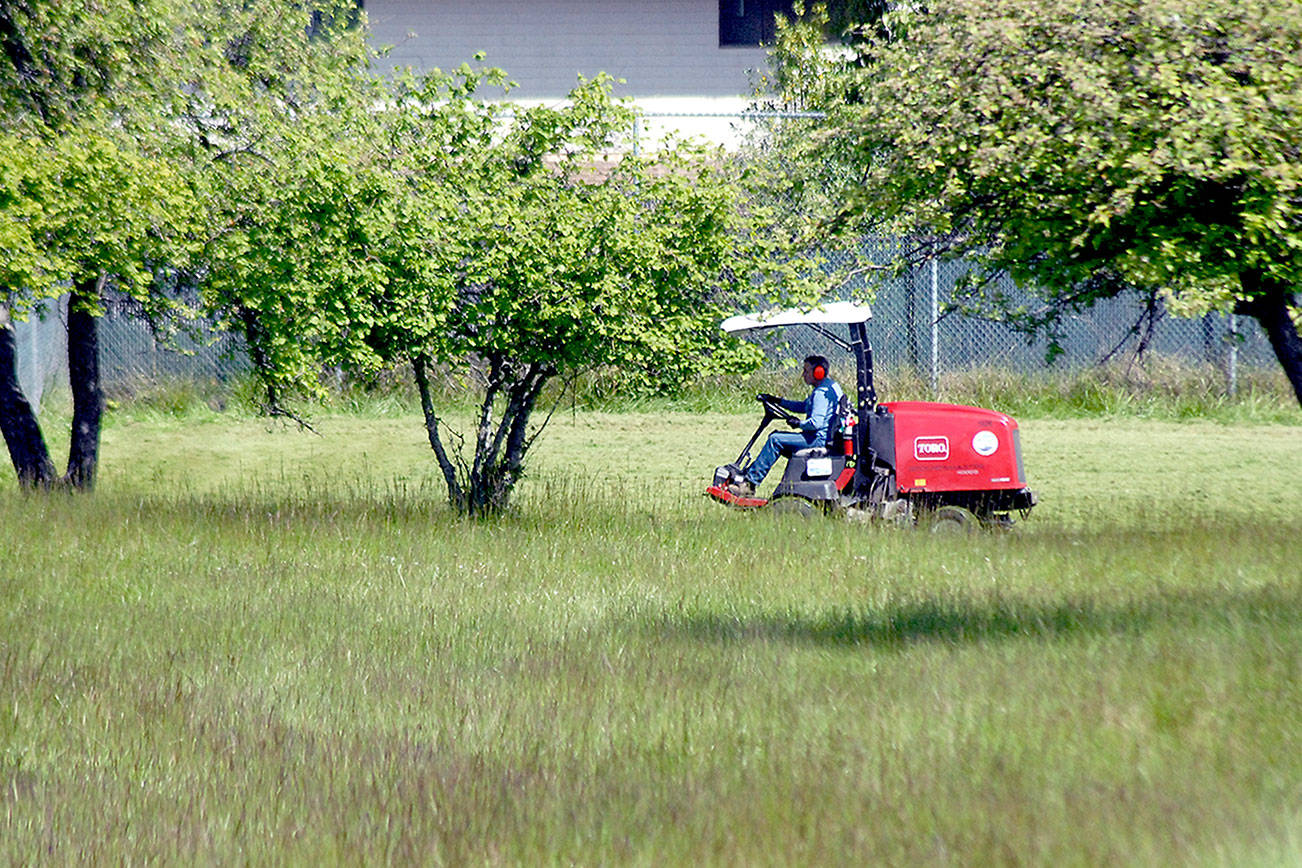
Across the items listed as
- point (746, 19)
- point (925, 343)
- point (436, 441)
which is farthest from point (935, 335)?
point (746, 19)

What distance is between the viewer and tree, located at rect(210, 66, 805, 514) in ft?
32.1

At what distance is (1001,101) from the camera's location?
8.66 meters

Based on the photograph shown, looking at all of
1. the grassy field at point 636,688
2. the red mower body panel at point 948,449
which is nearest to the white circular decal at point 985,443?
the red mower body panel at point 948,449

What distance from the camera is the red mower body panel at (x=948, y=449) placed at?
995cm

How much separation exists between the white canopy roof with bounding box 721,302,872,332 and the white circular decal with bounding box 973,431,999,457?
3.57 ft

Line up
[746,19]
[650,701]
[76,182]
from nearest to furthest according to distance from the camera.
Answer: [650,701]
[76,182]
[746,19]

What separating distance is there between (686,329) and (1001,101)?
260 cm

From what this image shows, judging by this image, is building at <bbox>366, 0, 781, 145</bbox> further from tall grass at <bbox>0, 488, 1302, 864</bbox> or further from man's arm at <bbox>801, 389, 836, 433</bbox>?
tall grass at <bbox>0, 488, 1302, 864</bbox>

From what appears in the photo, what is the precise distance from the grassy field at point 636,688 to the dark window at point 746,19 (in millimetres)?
23742

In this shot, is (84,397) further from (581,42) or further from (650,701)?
(581,42)

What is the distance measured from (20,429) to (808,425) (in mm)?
6526

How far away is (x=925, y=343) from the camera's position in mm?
20078

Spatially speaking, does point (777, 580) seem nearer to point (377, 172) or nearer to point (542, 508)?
point (542, 508)

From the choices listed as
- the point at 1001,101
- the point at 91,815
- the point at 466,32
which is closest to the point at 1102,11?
the point at 1001,101
